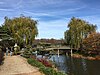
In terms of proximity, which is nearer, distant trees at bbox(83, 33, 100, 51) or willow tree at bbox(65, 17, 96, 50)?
distant trees at bbox(83, 33, 100, 51)

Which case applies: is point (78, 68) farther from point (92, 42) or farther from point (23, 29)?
point (92, 42)

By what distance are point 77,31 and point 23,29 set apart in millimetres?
19262

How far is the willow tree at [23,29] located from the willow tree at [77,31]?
1635 centimetres

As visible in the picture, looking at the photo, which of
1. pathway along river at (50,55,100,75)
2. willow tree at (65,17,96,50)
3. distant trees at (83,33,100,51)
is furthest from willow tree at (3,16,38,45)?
distant trees at (83,33,100,51)

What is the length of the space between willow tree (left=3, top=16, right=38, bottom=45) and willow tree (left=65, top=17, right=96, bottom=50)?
53.6 feet

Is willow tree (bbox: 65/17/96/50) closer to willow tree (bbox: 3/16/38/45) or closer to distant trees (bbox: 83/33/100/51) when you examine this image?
distant trees (bbox: 83/33/100/51)

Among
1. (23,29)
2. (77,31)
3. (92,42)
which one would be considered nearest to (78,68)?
(23,29)

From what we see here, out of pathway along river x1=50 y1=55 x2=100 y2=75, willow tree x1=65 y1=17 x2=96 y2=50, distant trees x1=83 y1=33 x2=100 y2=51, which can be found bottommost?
pathway along river x1=50 y1=55 x2=100 y2=75

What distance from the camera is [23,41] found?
2250 inches

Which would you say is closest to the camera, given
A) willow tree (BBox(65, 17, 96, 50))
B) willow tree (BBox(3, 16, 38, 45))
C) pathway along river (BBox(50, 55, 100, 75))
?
pathway along river (BBox(50, 55, 100, 75))

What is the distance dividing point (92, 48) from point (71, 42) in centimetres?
705

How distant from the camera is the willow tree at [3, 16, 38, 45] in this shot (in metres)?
57.2

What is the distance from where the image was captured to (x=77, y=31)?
7094cm

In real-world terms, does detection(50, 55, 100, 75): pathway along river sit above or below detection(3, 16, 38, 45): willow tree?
below
